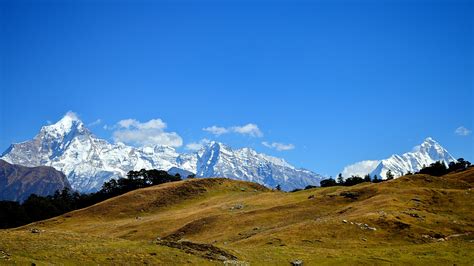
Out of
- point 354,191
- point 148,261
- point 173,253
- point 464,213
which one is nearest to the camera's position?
point 148,261

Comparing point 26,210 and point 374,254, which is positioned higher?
point 26,210

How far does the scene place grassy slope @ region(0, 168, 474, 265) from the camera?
167 feet

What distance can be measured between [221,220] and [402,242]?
39.4m

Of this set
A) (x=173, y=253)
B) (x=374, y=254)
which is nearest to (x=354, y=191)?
(x=374, y=254)

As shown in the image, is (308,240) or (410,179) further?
(410,179)

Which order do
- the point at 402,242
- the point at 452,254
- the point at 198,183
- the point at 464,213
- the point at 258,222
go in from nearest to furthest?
the point at 452,254 → the point at 402,242 → the point at 464,213 → the point at 258,222 → the point at 198,183

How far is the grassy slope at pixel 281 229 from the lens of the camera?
50906 mm

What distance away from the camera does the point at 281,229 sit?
79.9m

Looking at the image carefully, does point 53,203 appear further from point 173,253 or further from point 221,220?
point 173,253

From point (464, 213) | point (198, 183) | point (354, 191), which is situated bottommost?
point (464, 213)

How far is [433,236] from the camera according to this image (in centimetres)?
7156

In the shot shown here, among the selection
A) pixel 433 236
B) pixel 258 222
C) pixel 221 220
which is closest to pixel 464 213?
pixel 433 236

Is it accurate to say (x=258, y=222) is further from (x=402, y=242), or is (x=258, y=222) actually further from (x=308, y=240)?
(x=402, y=242)

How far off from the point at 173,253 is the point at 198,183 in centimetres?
10883
